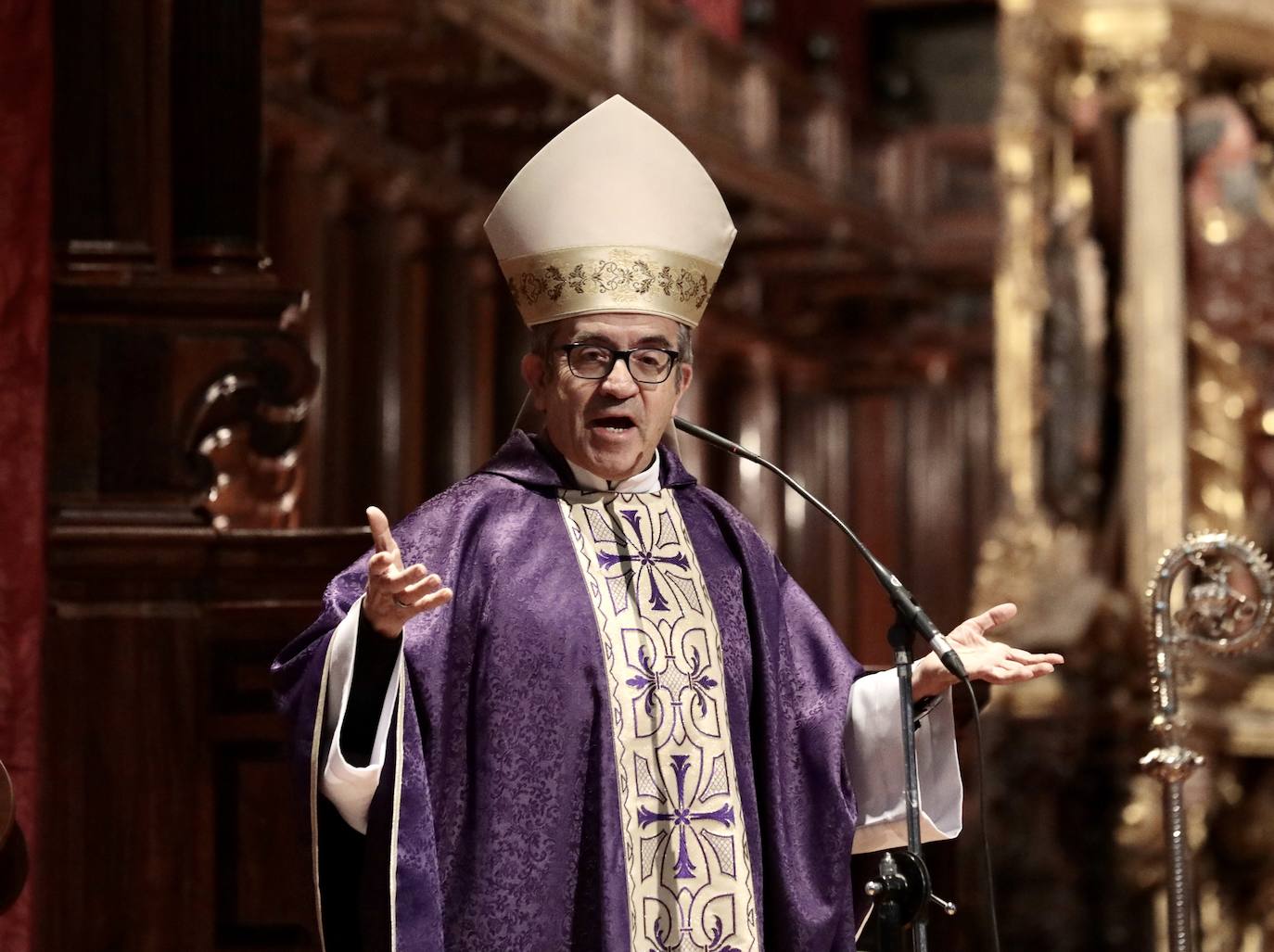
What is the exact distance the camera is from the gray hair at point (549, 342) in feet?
11.6

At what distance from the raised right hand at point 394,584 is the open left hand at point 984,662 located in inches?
31.9

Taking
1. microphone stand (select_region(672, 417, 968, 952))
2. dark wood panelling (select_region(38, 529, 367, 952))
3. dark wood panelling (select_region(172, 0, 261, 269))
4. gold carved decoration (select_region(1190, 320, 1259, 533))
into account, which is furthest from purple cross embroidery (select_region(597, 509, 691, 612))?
gold carved decoration (select_region(1190, 320, 1259, 533))

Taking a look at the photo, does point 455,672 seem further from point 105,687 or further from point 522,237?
point 105,687

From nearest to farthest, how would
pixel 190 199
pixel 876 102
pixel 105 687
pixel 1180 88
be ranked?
1. pixel 105 687
2. pixel 190 199
3. pixel 1180 88
4. pixel 876 102

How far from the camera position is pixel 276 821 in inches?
162

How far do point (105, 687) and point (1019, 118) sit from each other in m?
6.48

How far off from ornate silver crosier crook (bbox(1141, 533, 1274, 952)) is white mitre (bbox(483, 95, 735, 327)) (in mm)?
1086

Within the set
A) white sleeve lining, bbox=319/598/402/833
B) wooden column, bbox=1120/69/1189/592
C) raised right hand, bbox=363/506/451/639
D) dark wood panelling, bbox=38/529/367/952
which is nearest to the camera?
raised right hand, bbox=363/506/451/639

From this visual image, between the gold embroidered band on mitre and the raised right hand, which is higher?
the gold embroidered band on mitre

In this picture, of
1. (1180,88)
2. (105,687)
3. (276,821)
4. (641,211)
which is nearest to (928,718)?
(641,211)

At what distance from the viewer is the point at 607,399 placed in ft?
11.3

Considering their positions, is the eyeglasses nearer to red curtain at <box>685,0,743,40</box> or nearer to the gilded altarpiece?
the gilded altarpiece

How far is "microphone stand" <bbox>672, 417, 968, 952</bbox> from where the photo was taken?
329 cm

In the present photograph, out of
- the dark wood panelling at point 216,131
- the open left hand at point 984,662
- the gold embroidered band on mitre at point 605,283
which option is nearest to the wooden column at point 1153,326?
the dark wood panelling at point 216,131
